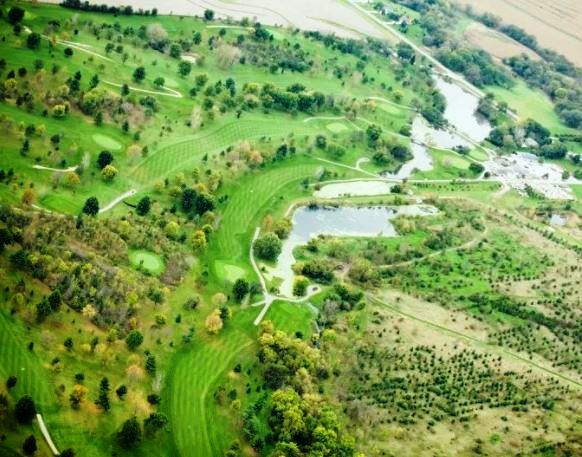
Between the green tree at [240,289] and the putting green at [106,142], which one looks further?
the putting green at [106,142]

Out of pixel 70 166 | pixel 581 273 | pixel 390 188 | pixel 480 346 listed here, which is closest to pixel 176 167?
pixel 70 166

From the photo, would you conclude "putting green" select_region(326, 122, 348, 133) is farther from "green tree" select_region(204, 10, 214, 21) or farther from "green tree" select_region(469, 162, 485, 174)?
"green tree" select_region(204, 10, 214, 21)

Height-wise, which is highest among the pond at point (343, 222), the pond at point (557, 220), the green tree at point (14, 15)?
the green tree at point (14, 15)

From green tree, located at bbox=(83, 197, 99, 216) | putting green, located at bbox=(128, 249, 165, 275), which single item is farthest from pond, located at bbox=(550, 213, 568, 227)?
green tree, located at bbox=(83, 197, 99, 216)

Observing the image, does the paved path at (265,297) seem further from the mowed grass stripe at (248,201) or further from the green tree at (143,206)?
the green tree at (143,206)

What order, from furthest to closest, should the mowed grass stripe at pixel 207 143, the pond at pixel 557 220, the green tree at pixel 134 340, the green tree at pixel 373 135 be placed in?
the green tree at pixel 373 135, the pond at pixel 557 220, the mowed grass stripe at pixel 207 143, the green tree at pixel 134 340

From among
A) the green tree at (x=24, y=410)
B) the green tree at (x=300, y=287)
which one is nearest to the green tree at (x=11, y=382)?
the green tree at (x=24, y=410)

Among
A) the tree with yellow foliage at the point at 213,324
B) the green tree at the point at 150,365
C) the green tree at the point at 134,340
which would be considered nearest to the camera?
the green tree at the point at 150,365
